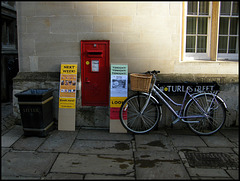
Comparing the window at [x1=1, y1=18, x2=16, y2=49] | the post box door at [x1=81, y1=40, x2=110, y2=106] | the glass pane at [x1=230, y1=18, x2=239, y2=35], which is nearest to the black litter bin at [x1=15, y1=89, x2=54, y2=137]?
the post box door at [x1=81, y1=40, x2=110, y2=106]

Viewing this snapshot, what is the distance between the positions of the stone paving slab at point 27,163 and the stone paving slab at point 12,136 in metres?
0.52

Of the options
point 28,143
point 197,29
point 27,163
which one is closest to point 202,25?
point 197,29

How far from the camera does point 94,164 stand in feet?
13.1

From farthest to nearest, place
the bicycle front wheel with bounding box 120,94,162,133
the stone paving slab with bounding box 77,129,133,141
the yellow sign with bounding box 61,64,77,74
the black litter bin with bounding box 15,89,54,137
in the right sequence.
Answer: the yellow sign with bounding box 61,64,77,74 < the bicycle front wheel with bounding box 120,94,162,133 < the stone paving slab with bounding box 77,129,133,141 < the black litter bin with bounding box 15,89,54,137

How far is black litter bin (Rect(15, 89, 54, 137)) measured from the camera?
4.91 meters

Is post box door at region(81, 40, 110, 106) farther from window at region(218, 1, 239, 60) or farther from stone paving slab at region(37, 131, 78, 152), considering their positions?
window at region(218, 1, 239, 60)

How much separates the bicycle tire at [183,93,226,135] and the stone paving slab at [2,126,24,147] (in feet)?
11.2

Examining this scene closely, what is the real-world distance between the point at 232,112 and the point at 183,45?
1.85 meters

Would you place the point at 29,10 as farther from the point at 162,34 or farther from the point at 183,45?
the point at 183,45

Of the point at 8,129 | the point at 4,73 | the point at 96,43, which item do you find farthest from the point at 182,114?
the point at 4,73

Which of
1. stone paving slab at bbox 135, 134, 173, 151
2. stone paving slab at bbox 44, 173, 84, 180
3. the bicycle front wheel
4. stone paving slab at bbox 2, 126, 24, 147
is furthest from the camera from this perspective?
the bicycle front wheel

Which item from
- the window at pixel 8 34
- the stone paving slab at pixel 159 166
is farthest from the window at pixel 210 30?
the window at pixel 8 34

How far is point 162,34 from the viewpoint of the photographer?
547 cm

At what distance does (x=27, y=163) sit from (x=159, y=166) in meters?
2.05
